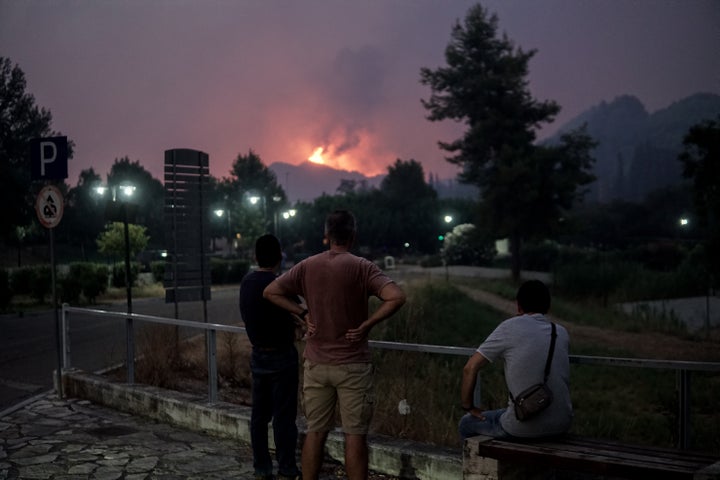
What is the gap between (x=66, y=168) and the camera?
8805 mm

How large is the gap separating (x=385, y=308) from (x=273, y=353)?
1.33 meters

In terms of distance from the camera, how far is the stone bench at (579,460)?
360 centimetres

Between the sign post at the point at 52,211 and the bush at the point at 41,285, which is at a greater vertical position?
the sign post at the point at 52,211

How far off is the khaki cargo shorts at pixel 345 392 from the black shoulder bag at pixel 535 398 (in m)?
0.90

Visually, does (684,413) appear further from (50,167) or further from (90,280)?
(90,280)

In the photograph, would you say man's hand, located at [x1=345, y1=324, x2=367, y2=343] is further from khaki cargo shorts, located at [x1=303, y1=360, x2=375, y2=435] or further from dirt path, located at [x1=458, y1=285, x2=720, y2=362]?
dirt path, located at [x1=458, y1=285, x2=720, y2=362]

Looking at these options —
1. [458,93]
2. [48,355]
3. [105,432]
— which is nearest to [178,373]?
[105,432]

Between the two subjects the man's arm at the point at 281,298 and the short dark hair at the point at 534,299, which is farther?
the man's arm at the point at 281,298

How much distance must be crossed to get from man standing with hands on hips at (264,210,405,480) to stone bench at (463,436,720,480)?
2.21ft

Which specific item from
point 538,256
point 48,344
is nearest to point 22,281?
point 48,344

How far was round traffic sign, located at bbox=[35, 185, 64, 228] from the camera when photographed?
871 cm

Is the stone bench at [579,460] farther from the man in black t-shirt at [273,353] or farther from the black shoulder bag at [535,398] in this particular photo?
the man in black t-shirt at [273,353]

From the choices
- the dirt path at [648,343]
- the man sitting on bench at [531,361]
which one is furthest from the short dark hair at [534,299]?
the dirt path at [648,343]

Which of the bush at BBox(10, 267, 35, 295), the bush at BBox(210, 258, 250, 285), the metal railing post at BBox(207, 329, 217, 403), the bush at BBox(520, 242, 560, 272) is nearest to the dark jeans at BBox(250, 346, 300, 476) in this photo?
the metal railing post at BBox(207, 329, 217, 403)
